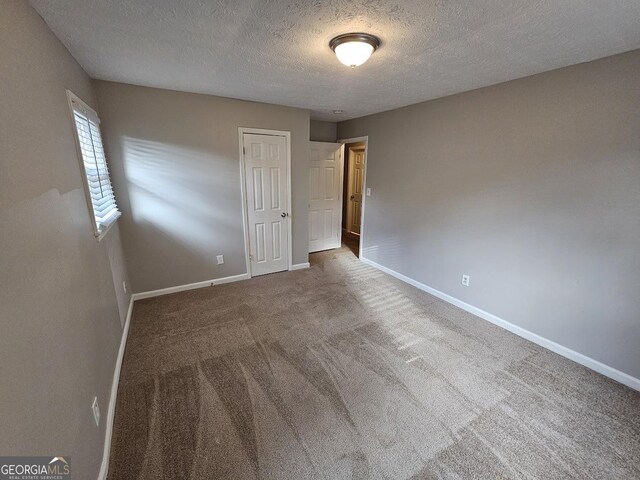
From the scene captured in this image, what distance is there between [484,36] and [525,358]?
243 cm

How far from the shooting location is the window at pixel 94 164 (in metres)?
1.93

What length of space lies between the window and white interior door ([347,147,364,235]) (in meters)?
4.36

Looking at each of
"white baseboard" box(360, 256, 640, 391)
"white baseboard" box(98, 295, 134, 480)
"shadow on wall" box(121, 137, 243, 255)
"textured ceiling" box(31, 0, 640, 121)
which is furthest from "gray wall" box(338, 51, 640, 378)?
"white baseboard" box(98, 295, 134, 480)

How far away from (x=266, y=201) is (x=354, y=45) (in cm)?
237

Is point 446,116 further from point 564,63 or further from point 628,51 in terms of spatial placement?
point 628,51

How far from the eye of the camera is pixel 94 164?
223 centimetres

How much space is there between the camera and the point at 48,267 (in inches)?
45.3

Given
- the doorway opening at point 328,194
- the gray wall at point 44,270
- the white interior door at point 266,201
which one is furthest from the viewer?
the doorway opening at point 328,194

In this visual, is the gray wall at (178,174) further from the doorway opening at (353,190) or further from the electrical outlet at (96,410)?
the doorway opening at (353,190)

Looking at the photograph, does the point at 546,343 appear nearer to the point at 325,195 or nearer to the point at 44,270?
the point at 44,270

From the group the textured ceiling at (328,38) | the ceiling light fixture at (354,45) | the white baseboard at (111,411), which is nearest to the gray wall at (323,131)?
the textured ceiling at (328,38)

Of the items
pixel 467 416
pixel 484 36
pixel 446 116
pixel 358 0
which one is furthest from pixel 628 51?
pixel 467 416

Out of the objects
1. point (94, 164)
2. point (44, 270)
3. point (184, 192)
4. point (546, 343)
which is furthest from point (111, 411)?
point (546, 343)

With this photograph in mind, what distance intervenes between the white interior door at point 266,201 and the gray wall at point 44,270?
1902 mm
